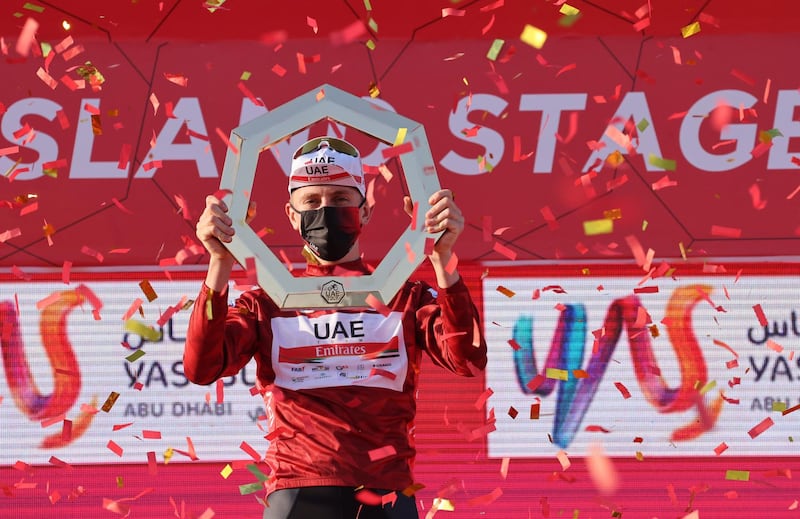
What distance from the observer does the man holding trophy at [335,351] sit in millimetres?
2793

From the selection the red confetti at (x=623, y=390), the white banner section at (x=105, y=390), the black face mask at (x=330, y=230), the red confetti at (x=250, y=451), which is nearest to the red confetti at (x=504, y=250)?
the red confetti at (x=623, y=390)

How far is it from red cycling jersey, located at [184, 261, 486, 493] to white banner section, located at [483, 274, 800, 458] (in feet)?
7.35

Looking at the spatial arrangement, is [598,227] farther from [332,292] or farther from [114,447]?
[332,292]

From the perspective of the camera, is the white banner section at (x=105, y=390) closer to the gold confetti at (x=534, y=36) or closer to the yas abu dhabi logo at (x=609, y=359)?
the yas abu dhabi logo at (x=609, y=359)

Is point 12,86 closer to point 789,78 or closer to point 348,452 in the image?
point 348,452

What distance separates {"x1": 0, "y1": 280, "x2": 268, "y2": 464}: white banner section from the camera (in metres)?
5.17

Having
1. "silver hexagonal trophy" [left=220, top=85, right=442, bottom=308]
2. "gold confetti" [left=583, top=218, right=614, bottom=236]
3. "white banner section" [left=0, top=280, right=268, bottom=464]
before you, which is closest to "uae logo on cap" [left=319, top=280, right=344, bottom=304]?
"silver hexagonal trophy" [left=220, top=85, right=442, bottom=308]

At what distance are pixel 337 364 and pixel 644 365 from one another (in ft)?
8.70

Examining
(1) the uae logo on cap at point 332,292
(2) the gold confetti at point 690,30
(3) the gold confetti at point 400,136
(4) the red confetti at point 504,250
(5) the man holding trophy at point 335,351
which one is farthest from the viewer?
(2) the gold confetti at point 690,30

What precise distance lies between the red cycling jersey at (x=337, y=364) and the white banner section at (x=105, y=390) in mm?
2216

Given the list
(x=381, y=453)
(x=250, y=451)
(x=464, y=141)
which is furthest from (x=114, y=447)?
(x=381, y=453)

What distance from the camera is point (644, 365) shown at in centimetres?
525

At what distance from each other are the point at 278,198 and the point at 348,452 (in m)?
2.64

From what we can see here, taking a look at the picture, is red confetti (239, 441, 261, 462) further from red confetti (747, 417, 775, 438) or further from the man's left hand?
the man's left hand
